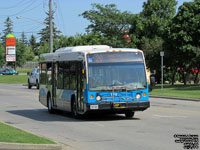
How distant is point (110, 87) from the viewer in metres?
17.6

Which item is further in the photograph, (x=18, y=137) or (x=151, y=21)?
(x=151, y=21)

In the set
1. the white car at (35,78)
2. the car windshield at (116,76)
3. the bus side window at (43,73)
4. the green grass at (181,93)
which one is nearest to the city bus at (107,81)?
the car windshield at (116,76)

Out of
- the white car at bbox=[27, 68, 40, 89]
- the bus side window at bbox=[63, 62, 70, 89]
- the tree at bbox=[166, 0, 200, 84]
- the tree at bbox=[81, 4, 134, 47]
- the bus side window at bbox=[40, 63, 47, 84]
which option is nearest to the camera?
the bus side window at bbox=[63, 62, 70, 89]

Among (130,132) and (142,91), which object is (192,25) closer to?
(142,91)

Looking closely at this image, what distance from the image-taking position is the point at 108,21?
266 ft

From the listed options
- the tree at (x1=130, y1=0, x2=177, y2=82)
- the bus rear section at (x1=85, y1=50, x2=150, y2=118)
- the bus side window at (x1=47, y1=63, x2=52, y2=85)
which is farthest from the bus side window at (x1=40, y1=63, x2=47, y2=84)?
the tree at (x1=130, y1=0, x2=177, y2=82)

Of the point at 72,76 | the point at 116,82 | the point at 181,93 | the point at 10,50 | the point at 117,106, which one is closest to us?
the point at 117,106

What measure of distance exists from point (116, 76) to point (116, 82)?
23 centimetres

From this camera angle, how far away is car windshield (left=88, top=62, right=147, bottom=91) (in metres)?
17.6

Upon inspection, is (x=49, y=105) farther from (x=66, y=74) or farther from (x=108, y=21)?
(x=108, y=21)

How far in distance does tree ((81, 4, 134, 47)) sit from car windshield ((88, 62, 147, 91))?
62.4 m

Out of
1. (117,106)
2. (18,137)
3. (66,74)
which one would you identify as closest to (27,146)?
(18,137)

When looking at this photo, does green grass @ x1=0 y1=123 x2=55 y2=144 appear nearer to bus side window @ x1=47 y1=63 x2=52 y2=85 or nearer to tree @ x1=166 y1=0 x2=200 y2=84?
bus side window @ x1=47 y1=63 x2=52 y2=85

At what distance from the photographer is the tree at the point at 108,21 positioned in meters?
80.9
